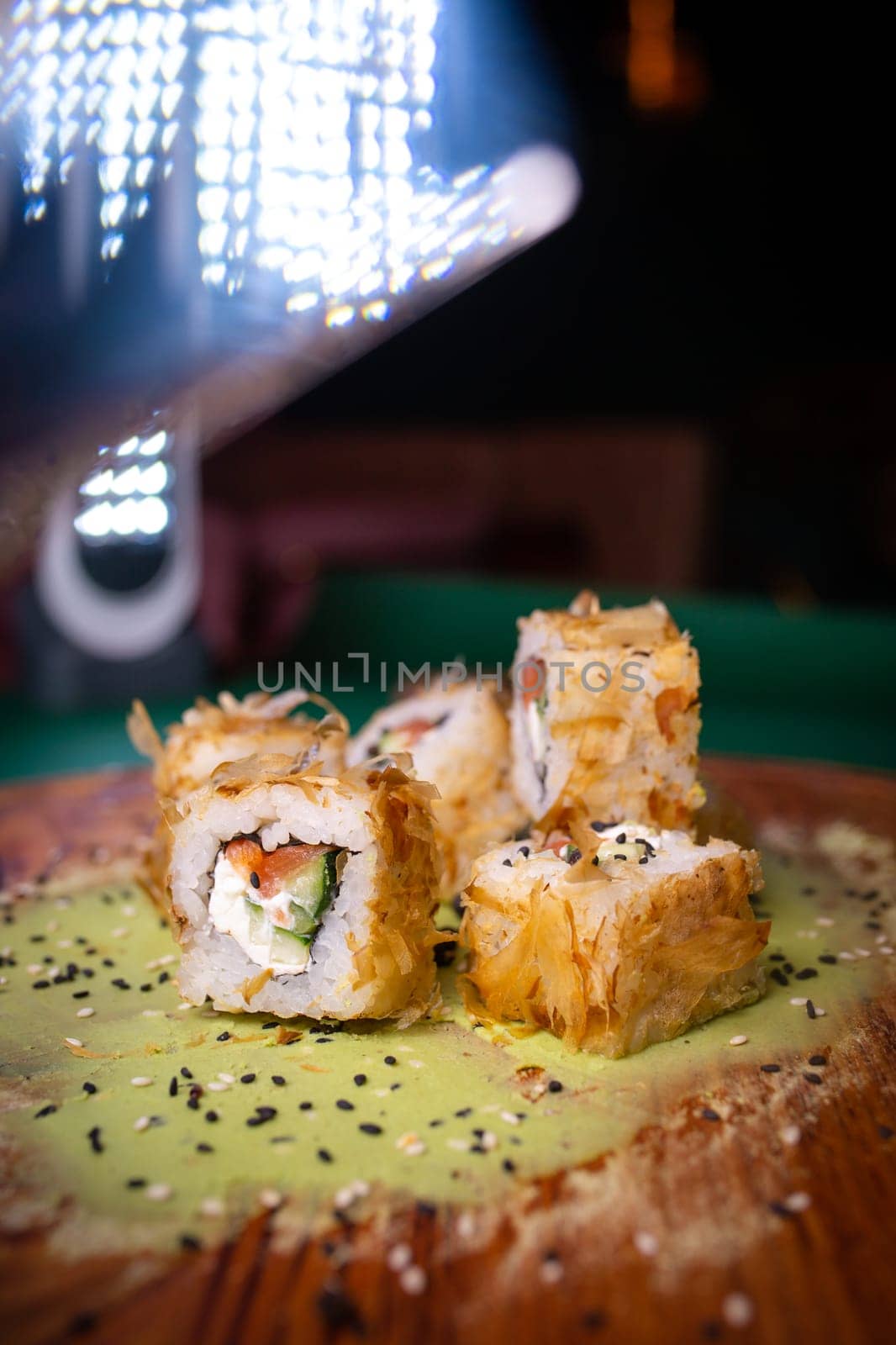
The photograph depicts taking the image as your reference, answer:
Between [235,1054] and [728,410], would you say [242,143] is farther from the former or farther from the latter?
[728,410]

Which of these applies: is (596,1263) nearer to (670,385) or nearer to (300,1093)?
(300,1093)

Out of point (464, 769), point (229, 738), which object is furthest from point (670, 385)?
point (229, 738)

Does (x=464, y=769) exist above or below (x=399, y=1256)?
above

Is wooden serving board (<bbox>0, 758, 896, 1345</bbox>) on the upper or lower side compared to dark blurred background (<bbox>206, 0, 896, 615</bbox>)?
lower

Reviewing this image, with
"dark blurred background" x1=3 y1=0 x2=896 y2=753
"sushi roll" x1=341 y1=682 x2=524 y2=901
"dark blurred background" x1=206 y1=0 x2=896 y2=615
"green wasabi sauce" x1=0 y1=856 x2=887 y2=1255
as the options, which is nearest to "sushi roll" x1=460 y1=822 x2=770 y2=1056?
"green wasabi sauce" x1=0 y1=856 x2=887 y2=1255

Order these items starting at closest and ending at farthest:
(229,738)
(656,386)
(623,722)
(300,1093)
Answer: (300,1093) → (623,722) → (229,738) → (656,386)

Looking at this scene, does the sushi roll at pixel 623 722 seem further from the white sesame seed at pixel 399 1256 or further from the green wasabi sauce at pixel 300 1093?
the white sesame seed at pixel 399 1256

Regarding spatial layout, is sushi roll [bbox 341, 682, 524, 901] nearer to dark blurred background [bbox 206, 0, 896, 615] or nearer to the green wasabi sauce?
the green wasabi sauce
